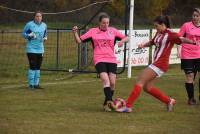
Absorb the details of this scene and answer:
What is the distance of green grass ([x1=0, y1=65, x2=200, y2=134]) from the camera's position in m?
9.13

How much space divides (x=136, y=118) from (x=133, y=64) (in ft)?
33.1

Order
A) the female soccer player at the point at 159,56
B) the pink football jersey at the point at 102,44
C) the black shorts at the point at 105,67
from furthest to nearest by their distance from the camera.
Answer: the pink football jersey at the point at 102,44
the black shorts at the point at 105,67
the female soccer player at the point at 159,56

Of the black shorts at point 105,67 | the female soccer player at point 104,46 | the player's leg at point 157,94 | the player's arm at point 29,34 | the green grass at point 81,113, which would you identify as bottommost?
the green grass at point 81,113

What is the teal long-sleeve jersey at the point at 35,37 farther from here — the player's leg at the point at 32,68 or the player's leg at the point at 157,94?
the player's leg at the point at 157,94

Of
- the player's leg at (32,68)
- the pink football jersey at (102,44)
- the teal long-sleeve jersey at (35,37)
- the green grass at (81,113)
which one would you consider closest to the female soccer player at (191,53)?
the green grass at (81,113)

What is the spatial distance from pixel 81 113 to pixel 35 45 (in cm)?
404

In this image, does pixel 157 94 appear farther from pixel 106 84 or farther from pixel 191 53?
pixel 191 53

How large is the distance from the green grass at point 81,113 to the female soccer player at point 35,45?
13.4 inches

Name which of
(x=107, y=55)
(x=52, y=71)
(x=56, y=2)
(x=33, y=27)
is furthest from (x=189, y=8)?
(x=107, y=55)

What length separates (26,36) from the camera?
14156mm

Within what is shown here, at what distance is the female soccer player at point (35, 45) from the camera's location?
14203 millimetres

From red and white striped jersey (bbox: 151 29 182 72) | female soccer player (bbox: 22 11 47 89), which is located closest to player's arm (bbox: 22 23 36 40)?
female soccer player (bbox: 22 11 47 89)

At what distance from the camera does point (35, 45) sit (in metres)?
14.2

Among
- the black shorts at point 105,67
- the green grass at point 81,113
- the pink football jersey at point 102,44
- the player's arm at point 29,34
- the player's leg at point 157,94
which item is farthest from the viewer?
the player's arm at point 29,34
